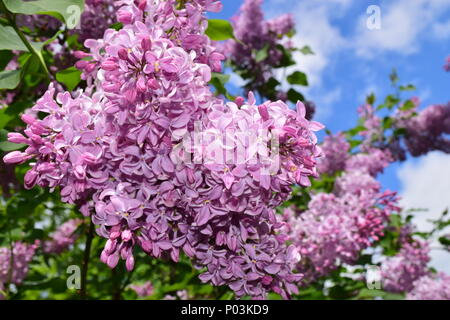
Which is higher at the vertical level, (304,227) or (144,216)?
(304,227)

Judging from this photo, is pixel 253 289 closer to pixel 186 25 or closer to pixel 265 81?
pixel 186 25

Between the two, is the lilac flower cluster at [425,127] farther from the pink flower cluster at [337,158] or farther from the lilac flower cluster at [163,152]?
the lilac flower cluster at [163,152]

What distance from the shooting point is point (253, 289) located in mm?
1814

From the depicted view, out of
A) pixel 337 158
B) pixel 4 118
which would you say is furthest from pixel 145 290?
pixel 4 118

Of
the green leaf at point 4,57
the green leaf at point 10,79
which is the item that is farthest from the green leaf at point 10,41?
the green leaf at point 4,57

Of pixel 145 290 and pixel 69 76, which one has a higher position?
pixel 69 76

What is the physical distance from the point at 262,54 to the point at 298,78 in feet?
1.63

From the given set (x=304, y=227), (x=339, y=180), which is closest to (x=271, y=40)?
(x=339, y=180)

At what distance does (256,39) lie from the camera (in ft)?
16.5

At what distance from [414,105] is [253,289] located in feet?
20.1

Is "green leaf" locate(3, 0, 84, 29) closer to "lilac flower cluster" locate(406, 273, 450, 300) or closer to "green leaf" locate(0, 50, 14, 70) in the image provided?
"green leaf" locate(0, 50, 14, 70)

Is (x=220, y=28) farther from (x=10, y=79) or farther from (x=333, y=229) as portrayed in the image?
(x=333, y=229)

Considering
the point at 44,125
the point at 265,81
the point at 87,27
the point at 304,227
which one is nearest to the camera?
the point at 44,125

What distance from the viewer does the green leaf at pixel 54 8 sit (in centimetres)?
197
